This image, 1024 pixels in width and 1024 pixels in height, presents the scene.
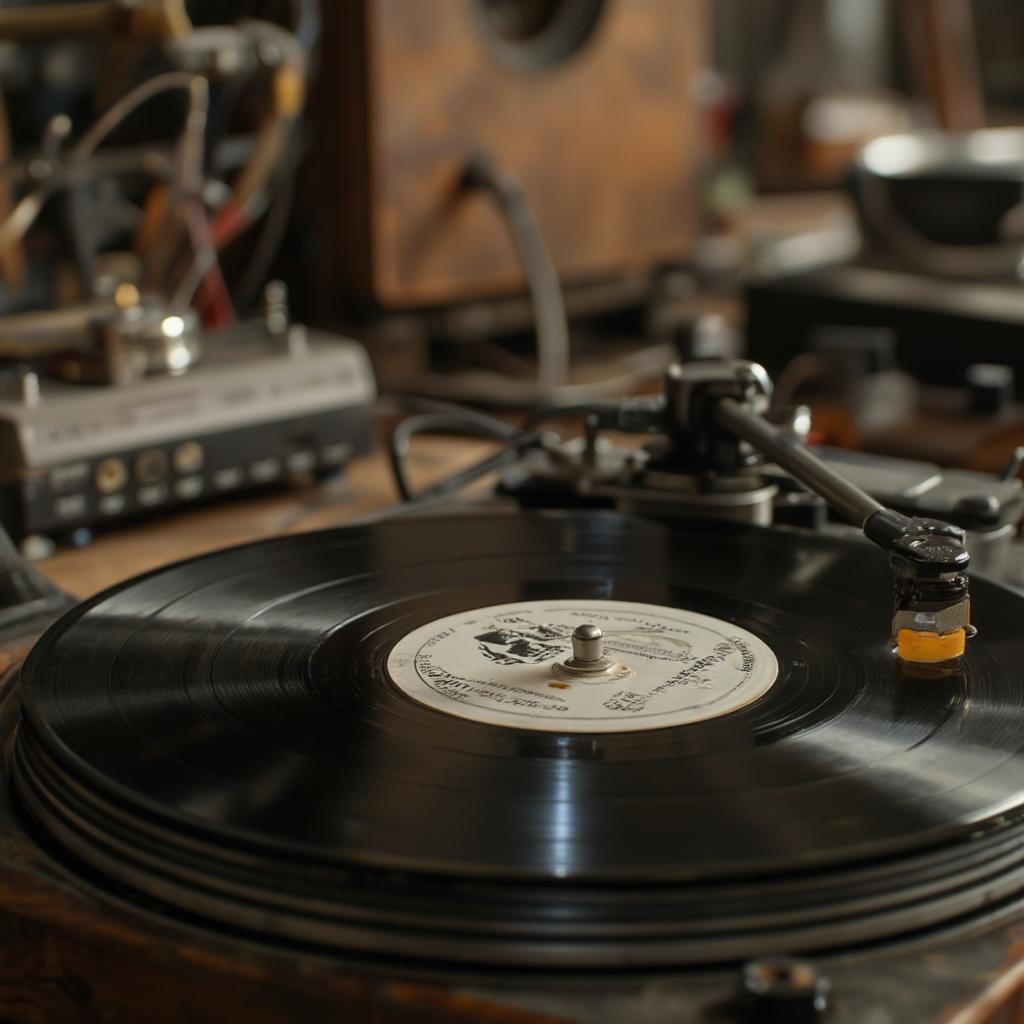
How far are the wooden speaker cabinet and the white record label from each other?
95cm

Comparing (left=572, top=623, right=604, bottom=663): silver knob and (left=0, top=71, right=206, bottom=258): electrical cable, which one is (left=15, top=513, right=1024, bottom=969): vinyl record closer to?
(left=572, top=623, right=604, bottom=663): silver knob

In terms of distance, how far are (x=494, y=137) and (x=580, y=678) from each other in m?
1.19

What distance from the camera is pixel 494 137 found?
1862 millimetres

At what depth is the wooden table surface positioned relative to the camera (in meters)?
1.19

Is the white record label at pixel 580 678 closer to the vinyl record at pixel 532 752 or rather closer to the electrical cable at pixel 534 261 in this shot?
the vinyl record at pixel 532 752

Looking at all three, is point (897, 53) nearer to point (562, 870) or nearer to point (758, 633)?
point (758, 633)

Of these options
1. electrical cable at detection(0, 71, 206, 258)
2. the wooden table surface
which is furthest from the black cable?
electrical cable at detection(0, 71, 206, 258)

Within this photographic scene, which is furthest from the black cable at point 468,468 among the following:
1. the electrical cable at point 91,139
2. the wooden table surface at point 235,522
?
the electrical cable at point 91,139

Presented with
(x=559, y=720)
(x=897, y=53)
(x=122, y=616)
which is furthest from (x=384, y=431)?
(x=897, y=53)

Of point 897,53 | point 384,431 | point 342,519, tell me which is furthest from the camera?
point 897,53

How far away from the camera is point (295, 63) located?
148 centimetres

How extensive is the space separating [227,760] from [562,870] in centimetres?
17

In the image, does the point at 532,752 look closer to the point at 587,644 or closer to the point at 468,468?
the point at 587,644

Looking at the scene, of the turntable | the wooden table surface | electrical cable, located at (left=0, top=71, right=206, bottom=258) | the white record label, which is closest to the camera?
the turntable
